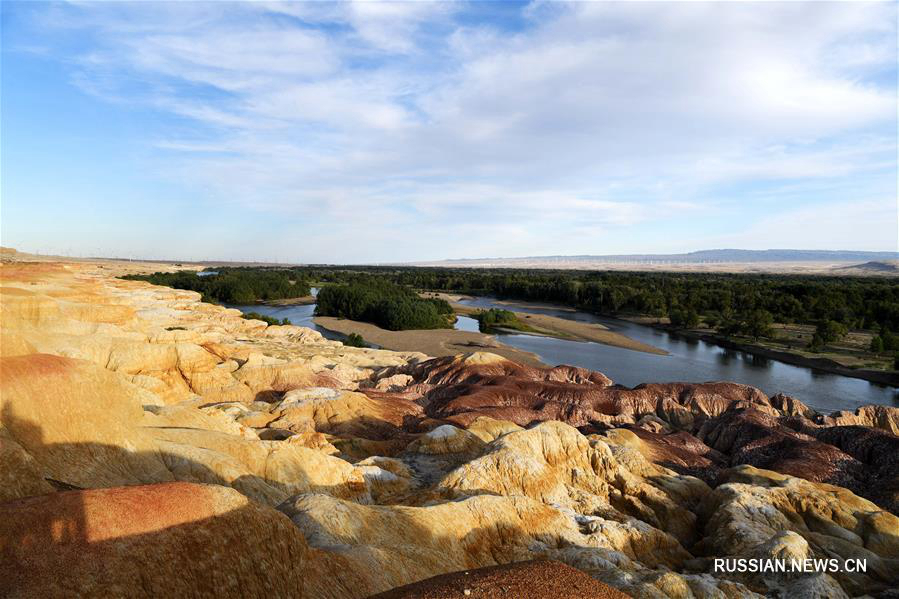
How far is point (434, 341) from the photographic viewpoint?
8606 cm

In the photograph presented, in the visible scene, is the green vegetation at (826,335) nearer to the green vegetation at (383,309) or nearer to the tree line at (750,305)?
the tree line at (750,305)

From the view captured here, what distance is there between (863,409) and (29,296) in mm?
64680

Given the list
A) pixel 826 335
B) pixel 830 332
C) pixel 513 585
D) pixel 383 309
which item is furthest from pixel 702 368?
pixel 513 585

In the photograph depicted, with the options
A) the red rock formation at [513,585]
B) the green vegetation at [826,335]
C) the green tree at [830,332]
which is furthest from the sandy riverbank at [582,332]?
the red rock formation at [513,585]

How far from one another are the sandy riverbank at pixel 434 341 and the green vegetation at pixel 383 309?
3598 mm

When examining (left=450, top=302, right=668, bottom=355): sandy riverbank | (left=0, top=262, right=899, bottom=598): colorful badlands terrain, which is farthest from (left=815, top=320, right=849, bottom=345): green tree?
(left=0, top=262, right=899, bottom=598): colorful badlands terrain

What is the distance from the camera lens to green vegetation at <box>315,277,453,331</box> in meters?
99.1

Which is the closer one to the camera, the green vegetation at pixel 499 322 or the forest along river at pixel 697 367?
the forest along river at pixel 697 367

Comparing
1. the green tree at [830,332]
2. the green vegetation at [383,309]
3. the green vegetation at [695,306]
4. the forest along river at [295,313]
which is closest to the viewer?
the green tree at [830,332]

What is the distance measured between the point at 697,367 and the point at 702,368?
2.23 ft

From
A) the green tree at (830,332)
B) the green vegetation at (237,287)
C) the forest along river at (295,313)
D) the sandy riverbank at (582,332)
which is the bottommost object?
the sandy riverbank at (582,332)

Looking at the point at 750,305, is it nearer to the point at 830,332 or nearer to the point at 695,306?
the point at 695,306

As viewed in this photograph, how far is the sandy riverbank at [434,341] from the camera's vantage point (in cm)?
7712

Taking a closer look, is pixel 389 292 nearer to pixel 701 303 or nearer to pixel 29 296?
pixel 701 303
